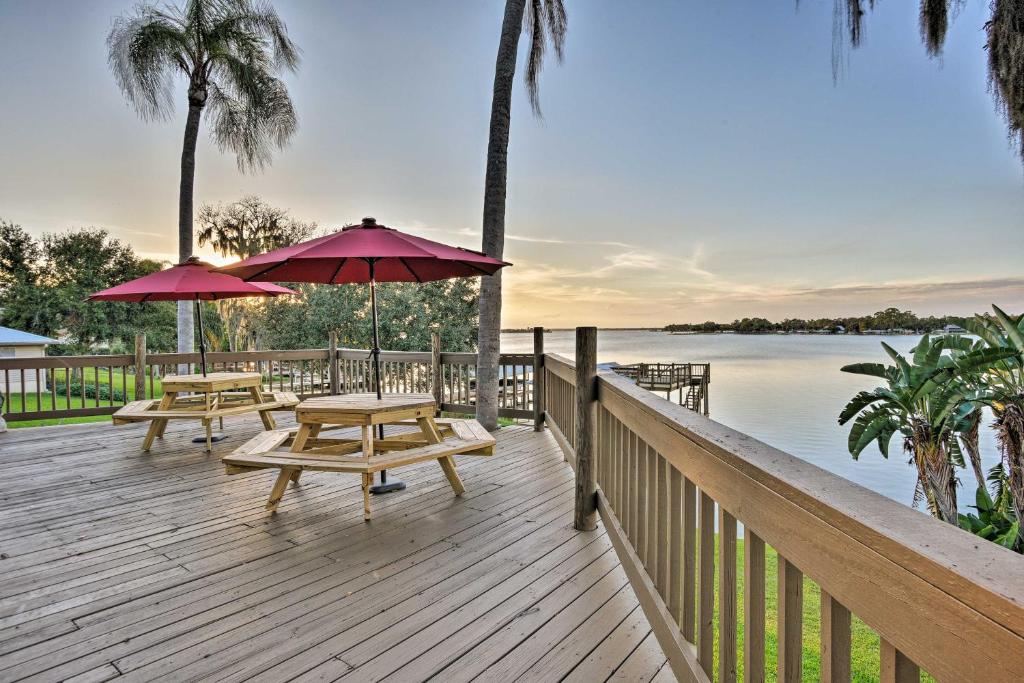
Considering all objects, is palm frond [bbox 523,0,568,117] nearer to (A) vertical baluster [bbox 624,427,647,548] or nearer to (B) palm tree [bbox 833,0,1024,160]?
(B) palm tree [bbox 833,0,1024,160]

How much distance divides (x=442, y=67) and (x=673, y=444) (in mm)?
A: 9888

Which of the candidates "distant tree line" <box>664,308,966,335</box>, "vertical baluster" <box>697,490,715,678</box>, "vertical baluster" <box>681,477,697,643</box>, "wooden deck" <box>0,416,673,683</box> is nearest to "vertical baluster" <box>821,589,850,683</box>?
"vertical baluster" <box>697,490,715,678</box>

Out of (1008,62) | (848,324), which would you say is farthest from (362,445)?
(848,324)

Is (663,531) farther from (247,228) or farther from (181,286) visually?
(247,228)

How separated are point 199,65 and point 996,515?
13327 mm

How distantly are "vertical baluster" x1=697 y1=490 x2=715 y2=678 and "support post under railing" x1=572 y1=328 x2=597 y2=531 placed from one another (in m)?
1.41

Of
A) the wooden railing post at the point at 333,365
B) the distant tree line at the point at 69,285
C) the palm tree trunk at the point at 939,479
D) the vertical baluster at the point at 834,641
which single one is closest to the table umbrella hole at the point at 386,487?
the vertical baluster at the point at 834,641

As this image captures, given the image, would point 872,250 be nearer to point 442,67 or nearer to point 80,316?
point 442,67

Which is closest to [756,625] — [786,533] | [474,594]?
[786,533]

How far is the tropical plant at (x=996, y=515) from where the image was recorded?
555cm

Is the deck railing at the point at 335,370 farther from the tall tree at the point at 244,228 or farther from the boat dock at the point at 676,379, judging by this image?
the boat dock at the point at 676,379

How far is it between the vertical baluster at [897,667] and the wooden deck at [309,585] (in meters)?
1.25

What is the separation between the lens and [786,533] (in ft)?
3.15

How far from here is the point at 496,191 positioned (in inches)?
230
